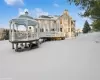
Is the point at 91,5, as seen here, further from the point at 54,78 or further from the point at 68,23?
the point at 68,23

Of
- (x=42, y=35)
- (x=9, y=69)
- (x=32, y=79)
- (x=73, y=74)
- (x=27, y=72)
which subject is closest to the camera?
(x=32, y=79)

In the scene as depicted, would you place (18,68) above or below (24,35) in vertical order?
below

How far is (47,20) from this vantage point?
49094 mm

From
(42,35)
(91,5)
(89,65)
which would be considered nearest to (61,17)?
(42,35)

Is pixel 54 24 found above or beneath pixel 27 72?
above

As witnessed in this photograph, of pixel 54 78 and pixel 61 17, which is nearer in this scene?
pixel 54 78

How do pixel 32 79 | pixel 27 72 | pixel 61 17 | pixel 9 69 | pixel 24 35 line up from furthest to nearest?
pixel 61 17 < pixel 24 35 < pixel 9 69 < pixel 27 72 < pixel 32 79

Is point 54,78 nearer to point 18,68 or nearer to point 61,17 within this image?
point 18,68

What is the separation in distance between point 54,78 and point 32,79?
0.95m

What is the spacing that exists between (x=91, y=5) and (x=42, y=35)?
68.3 feet

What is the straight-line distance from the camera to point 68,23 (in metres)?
53.9

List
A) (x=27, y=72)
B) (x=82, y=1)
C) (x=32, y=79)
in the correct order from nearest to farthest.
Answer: (x=32, y=79) < (x=27, y=72) < (x=82, y=1)

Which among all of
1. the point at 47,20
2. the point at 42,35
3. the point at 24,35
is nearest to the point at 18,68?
the point at 24,35

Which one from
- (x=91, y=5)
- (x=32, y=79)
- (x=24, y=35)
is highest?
(x=91, y=5)
